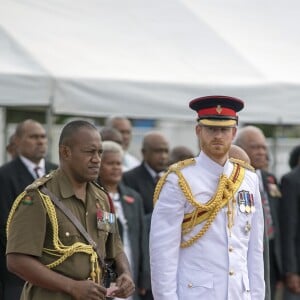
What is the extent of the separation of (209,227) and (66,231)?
2.96 ft

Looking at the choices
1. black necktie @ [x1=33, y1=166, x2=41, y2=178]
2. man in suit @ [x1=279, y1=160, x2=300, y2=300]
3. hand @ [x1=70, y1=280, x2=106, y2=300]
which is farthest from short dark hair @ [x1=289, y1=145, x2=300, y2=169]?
hand @ [x1=70, y1=280, x2=106, y2=300]

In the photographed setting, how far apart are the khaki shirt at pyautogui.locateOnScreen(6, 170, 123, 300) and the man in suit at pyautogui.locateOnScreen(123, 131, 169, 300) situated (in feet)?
12.9

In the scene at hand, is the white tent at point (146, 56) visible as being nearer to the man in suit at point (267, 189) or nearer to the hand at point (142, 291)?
the man in suit at point (267, 189)

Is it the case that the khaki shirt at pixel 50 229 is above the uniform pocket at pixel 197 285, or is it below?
above

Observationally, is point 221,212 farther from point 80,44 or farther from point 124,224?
point 80,44

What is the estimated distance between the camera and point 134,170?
424 inches

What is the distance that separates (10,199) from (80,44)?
2479 mm

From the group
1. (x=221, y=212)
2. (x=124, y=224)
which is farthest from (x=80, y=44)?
(x=221, y=212)

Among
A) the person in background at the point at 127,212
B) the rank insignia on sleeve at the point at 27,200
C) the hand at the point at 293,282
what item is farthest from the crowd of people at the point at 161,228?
the hand at the point at 293,282

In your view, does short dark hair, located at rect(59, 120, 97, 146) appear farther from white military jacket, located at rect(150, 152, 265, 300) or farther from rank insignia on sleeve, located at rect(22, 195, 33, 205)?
white military jacket, located at rect(150, 152, 265, 300)

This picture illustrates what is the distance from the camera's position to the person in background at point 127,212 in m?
9.05

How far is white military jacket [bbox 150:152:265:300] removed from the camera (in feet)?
20.9

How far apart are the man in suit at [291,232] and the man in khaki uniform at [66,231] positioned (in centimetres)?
384

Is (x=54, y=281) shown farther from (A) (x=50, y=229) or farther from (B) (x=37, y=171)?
(B) (x=37, y=171)
